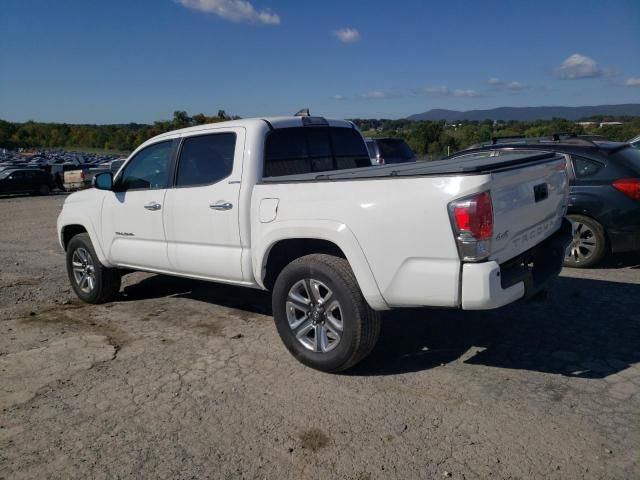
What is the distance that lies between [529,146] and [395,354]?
428 cm

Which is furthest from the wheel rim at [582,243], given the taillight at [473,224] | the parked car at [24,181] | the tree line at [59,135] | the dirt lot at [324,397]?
the tree line at [59,135]

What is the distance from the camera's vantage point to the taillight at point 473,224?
320 centimetres

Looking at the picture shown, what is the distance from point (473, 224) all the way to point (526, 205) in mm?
769

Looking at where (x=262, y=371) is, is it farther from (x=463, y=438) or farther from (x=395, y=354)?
(x=463, y=438)

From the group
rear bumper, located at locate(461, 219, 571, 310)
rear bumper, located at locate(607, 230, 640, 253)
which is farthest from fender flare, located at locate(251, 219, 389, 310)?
rear bumper, located at locate(607, 230, 640, 253)

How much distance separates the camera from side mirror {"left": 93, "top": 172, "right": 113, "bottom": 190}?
18.4 feet

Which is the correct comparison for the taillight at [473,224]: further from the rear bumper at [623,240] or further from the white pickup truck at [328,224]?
the rear bumper at [623,240]

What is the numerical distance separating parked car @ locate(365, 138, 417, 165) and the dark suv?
7.88 meters

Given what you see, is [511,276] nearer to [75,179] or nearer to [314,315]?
[314,315]

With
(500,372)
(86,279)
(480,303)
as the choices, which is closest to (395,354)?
(500,372)

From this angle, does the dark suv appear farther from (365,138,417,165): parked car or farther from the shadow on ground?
(365,138,417,165): parked car

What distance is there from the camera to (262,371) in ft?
13.5

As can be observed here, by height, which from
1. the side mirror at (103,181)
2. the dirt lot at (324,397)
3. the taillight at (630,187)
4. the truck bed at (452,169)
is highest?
the truck bed at (452,169)

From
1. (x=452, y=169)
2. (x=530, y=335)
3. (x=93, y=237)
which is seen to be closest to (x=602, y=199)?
(x=530, y=335)
